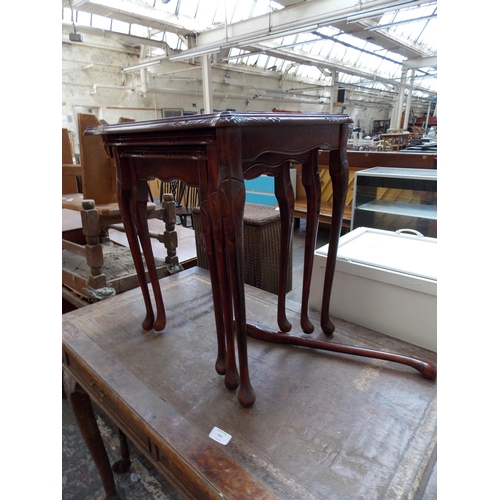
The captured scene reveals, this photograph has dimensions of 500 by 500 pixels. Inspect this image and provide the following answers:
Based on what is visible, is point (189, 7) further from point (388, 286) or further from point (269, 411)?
point (269, 411)

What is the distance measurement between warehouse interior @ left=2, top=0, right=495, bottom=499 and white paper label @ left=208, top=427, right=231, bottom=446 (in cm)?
23

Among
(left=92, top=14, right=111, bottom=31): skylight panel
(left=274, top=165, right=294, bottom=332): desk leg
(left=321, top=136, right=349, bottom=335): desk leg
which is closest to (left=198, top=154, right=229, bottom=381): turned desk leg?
(left=274, top=165, right=294, bottom=332): desk leg

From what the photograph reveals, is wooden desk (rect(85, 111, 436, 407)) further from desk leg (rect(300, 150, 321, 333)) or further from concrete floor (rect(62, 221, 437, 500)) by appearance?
concrete floor (rect(62, 221, 437, 500))

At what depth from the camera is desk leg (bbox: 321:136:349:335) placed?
102cm

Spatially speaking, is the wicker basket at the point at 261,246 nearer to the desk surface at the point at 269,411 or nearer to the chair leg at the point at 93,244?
the chair leg at the point at 93,244

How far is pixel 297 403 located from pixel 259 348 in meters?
0.27

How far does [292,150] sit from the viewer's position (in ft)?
2.72

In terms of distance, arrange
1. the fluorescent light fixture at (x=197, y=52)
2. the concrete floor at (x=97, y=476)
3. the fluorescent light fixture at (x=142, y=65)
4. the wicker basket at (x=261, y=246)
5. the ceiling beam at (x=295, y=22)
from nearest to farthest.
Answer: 1. the concrete floor at (x=97, y=476)
2. the wicker basket at (x=261, y=246)
3. the ceiling beam at (x=295, y=22)
4. the fluorescent light fixture at (x=197, y=52)
5. the fluorescent light fixture at (x=142, y=65)

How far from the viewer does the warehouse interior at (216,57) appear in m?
3.42

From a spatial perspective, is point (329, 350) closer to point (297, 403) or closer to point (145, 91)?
point (297, 403)

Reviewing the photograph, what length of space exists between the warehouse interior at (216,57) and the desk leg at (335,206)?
0.39 metres

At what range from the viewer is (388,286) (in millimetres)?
1112

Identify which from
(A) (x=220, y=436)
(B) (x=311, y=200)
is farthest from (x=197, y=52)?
(A) (x=220, y=436)

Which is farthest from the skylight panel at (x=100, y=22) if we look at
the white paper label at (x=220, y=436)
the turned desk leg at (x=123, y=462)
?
the white paper label at (x=220, y=436)
